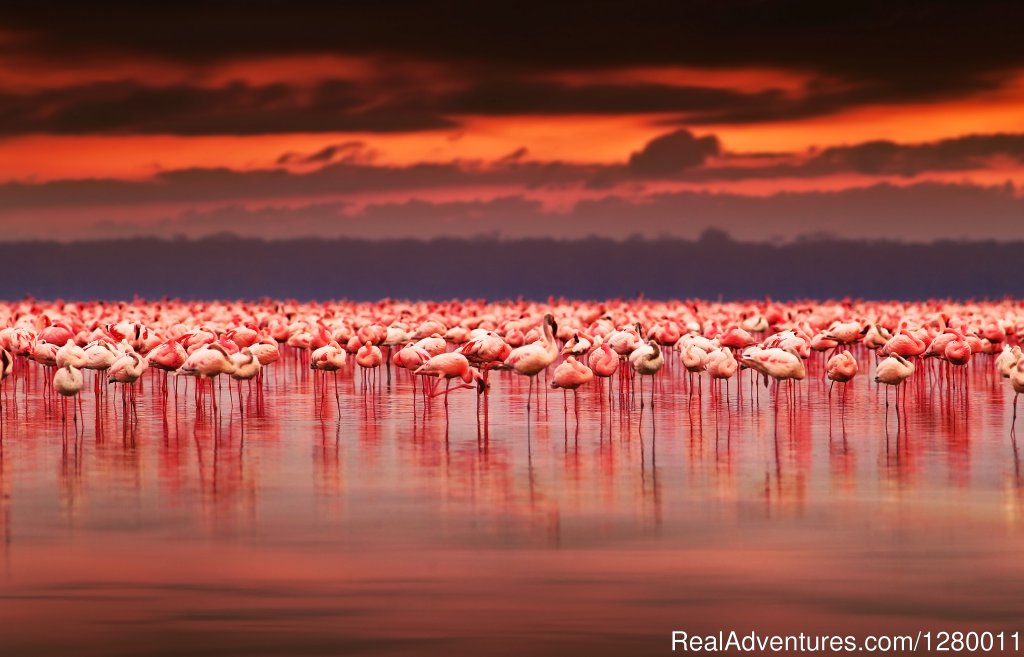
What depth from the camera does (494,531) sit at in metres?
13.9

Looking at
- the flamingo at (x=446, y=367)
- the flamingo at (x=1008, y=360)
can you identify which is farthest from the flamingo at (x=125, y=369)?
the flamingo at (x=1008, y=360)

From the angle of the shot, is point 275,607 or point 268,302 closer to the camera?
point 275,607

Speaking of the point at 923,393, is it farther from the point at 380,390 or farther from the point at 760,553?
the point at 760,553

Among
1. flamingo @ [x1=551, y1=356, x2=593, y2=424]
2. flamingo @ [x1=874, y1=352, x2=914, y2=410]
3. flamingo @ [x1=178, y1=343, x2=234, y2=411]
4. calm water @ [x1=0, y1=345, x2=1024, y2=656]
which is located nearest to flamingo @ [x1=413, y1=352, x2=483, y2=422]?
calm water @ [x1=0, y1=345, x2=1024, y2=656]

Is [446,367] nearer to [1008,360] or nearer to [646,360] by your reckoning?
[646,360]

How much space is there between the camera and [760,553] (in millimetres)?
12727

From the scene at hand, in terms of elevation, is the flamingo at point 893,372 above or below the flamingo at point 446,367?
below

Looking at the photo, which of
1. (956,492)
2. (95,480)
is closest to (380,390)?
(95,480)

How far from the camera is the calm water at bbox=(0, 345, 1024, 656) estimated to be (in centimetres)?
1040

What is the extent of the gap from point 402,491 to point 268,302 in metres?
52.1

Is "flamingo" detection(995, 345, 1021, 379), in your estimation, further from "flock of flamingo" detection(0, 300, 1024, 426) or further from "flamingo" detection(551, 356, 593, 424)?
"flamingo" detection(551, 356, 593, 424)

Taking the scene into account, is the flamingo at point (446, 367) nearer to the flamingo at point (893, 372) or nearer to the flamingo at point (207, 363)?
the flamingo at point (207, 363)

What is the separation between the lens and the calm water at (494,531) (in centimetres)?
1040

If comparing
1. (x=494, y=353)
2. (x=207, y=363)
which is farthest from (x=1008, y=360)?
(x=207, y=363)
